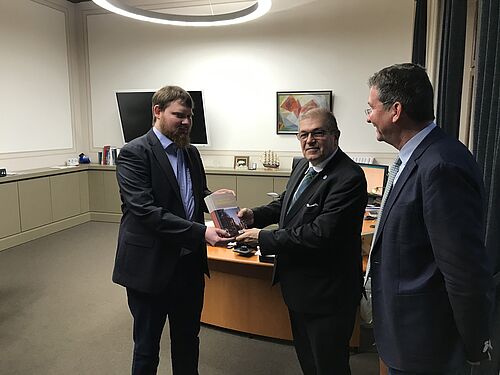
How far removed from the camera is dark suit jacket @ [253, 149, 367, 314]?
163 centimetres

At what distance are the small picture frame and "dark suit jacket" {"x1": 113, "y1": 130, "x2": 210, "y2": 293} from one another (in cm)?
413

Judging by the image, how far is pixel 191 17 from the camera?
4766 mm

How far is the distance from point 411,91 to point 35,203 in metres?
5.31

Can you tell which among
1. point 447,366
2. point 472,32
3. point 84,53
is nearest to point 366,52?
point 472,32

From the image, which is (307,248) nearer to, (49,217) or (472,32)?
(472,32)

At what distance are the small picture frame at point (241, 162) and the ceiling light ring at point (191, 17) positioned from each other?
1.99 meters

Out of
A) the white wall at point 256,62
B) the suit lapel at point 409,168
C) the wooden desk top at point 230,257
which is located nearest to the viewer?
the suit lapel at point 409,168

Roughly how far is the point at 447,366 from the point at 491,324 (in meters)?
0.20

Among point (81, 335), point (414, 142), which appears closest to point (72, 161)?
point (81, 335)

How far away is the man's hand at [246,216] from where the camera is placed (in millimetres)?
2033

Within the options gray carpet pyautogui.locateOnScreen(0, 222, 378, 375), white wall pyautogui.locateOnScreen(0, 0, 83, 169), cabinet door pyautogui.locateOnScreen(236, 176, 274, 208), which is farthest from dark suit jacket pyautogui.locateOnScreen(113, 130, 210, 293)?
white wall pyautogui.locateOnScreen(0, 0, 83, 169)

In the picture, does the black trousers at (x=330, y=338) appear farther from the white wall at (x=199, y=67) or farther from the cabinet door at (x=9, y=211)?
the cabinet door at (x=9, y=211)

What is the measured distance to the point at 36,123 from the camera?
5.86m

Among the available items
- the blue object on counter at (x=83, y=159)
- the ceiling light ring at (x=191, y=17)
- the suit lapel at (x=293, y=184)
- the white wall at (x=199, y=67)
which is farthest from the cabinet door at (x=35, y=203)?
the suit lapel at (x=293, y=184)
